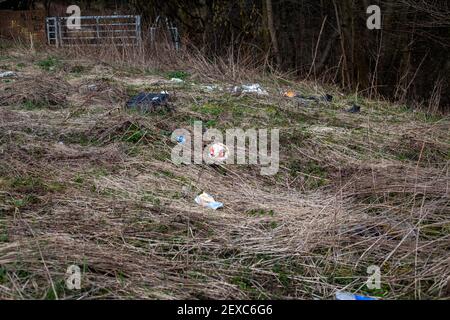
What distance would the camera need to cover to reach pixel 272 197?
3551 mm

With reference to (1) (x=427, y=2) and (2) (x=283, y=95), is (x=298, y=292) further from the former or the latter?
(1) (x=427, y=2)

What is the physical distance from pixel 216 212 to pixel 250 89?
3.89 m

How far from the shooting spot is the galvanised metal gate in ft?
33.1

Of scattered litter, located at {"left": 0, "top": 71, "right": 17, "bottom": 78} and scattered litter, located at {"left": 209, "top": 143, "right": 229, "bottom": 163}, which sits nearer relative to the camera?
scattered litter, located at {"left": 209, "top": 143, "right": 229, "bottom": 163}

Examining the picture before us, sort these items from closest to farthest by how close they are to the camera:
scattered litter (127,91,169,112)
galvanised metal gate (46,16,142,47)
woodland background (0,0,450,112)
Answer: scattered litter (127,91,169,112) < woodland background (0,0,450,112) < galvanised metal gate (46,16,142,47)

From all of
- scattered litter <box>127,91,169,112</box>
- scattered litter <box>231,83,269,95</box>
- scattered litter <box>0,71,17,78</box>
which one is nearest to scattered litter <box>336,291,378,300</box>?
scattered litter <box>127,91,169,112</box>

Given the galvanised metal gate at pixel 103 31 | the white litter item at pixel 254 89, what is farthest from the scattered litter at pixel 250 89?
the galvanised metal gate at pixel 103 31

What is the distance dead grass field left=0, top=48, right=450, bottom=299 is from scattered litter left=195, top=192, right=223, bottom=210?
86 mm

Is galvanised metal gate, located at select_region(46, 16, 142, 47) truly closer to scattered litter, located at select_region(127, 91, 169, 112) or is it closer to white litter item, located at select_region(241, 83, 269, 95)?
white litter item, located at select_region(241, 83, 269, 95)

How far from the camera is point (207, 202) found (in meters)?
3.42

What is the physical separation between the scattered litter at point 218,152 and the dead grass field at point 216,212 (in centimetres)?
17

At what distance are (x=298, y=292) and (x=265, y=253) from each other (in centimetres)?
35

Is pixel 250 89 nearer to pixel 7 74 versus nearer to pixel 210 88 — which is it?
pixel 210 88

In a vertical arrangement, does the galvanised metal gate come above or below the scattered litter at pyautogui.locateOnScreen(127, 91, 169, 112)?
above
